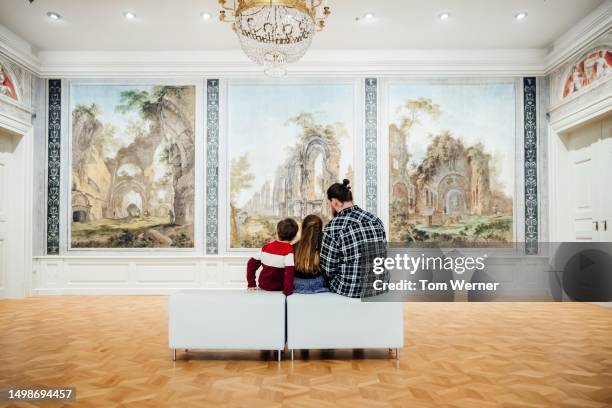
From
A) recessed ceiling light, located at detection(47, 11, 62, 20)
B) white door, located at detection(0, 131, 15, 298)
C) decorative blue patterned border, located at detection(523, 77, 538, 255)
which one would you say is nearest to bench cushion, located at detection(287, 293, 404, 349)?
decorative blue patterned border, located at detection(523, 77, 538, 255)

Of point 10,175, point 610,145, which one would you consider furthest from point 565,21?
point 10,175

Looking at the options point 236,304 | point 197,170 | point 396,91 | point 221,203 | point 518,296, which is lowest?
point 518,296

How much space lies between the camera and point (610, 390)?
3.58 metres

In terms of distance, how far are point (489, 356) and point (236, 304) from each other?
247 cm

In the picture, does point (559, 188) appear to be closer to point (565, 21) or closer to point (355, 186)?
point (565, 21)

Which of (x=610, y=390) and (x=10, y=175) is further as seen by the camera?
(x=10, y=175)

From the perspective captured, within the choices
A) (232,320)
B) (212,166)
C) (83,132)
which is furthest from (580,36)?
(83,132)

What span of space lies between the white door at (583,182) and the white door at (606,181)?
144mm

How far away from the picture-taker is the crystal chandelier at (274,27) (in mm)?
5770

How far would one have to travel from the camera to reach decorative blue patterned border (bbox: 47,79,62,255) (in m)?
10.0

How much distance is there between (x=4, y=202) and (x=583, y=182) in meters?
11.2

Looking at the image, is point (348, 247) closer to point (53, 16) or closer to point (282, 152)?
point (282, 152)

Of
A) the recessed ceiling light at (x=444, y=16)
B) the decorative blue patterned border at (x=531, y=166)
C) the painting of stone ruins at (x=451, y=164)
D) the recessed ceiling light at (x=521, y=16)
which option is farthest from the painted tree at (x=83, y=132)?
the decorative blue patterned border at (x=531, y=166)

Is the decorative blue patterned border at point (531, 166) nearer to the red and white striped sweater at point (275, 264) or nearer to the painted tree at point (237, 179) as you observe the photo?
the painted tree at point (237, 179)
